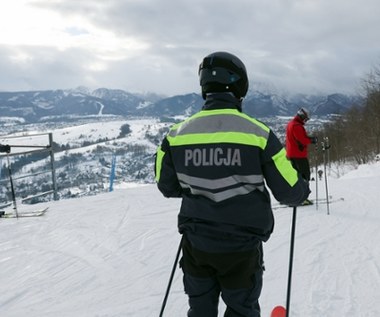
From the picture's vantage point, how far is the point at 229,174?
7.05ft

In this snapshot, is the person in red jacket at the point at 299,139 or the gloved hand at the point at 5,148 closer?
the gloved hand at the point at 5,148

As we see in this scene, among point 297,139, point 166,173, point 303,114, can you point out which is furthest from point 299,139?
point 166,173

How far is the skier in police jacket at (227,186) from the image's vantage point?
2141 millimetres

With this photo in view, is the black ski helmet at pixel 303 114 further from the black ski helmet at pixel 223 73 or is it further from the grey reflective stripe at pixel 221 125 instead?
the grey reflective stripe at pixel 221 125

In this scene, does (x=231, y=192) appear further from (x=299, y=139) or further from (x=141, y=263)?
(x=299, y=139)

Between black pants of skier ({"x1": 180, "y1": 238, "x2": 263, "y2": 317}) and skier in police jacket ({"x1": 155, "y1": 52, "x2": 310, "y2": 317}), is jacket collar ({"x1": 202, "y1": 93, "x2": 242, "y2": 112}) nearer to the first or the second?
skier in police jacket ({"x1": 155, "y1": 52, "x2": 310, "y2": 317})

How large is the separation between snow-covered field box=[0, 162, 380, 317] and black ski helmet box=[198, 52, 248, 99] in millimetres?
2355

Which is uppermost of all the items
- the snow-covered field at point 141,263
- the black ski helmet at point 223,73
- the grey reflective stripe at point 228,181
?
the black ski helmet at point 223,73

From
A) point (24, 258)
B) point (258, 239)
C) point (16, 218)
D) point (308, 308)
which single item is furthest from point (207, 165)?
point (16, 218)

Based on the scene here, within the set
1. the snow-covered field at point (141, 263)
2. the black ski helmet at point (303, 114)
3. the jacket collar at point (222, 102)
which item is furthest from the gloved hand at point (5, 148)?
the jacket collar at point (222, 102)

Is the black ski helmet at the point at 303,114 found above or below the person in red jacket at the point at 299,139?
above

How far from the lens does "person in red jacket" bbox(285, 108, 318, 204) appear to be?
315 inches

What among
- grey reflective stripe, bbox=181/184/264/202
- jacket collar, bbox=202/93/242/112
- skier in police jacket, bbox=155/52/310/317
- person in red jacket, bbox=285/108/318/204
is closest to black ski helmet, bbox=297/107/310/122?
person in red jacket, bbox=285/108/318/204

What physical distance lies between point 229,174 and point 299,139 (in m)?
6.43
